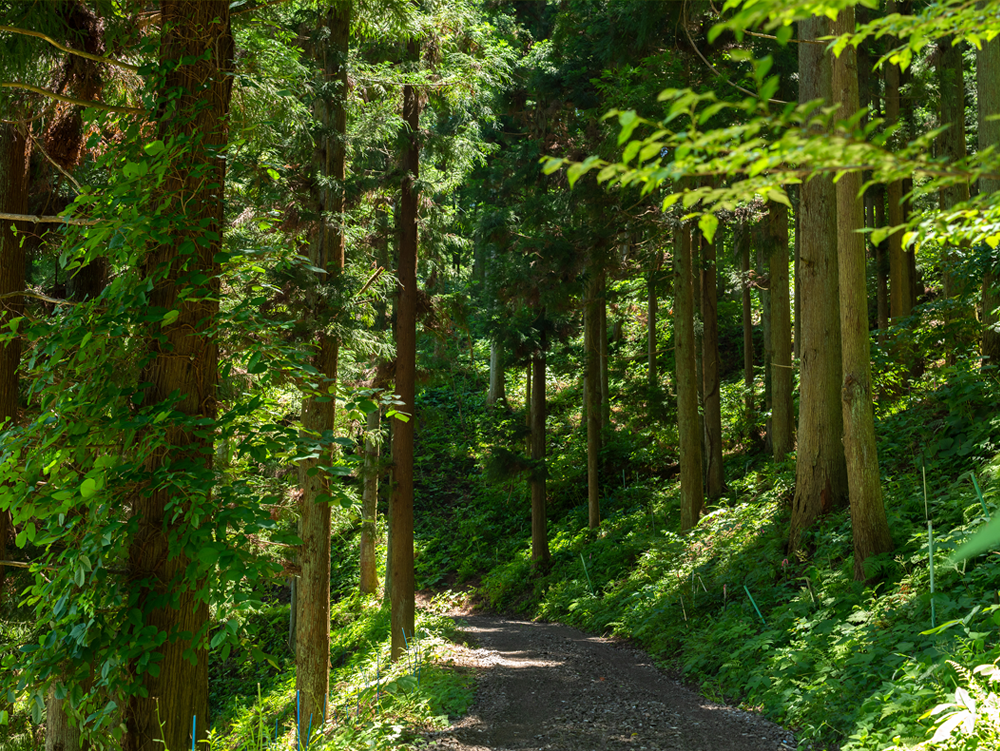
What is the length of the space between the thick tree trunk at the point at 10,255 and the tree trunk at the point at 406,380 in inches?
220

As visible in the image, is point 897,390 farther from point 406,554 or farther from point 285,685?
point 285,685

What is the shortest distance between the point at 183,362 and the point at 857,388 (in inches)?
256

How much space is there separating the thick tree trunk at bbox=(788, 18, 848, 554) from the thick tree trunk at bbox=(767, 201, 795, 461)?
12.1 feet

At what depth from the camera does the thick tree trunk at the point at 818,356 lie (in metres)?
8.51

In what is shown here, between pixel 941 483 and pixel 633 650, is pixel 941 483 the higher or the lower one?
the higher one

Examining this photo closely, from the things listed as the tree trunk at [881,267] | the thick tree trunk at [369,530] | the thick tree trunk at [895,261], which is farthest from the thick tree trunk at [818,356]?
the thick tree trunk at [369,530]

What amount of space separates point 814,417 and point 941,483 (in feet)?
5.03

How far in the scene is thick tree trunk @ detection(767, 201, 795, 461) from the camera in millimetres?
12328

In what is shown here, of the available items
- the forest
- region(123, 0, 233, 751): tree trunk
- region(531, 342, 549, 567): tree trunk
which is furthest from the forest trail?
region(531, 342, 549, 567): tree trunk

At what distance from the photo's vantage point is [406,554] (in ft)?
36.5

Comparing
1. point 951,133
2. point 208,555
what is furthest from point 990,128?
point 208,555

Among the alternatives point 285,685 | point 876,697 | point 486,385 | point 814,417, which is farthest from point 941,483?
point 486,385

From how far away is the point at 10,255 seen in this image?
19.4 feet

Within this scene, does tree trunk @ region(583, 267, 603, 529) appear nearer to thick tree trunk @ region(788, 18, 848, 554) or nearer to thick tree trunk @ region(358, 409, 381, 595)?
thick tree trunk @ region(358, 409, 381, 595)
